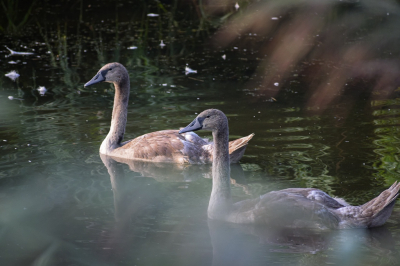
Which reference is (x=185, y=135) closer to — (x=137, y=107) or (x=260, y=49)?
(x=137, y=107)

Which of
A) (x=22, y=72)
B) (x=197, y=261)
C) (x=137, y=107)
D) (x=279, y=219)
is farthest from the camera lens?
(x=22, y=72)

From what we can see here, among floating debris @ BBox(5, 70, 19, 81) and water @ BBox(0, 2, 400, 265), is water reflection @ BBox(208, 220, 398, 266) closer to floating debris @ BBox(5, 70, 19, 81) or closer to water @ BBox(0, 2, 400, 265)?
water @ BBox(0, 2, 400, 265)

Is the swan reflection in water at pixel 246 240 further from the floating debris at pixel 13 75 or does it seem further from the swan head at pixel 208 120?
the floating debris at pixel 13 75

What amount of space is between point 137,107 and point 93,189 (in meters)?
3.41

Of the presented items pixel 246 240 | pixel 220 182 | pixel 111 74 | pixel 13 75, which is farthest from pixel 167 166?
pixel 13 75

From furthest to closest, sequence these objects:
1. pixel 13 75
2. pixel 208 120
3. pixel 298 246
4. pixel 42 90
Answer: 1. pixel 13 75
2. pixel 42 90
3. pixel 208 120
4. pixel 298 246

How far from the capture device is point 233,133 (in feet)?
26.9

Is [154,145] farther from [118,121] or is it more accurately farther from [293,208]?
[293,208]

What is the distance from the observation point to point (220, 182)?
213 inches

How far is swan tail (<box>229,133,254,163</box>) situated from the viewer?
6.99 metres

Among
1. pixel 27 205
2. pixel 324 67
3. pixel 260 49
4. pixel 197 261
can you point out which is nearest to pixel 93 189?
pixel 27 205

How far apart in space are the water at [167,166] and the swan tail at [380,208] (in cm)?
12

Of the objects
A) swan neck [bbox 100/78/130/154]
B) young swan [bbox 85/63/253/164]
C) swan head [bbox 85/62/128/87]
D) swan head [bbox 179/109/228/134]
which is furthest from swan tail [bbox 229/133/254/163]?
swan head [bbox 85/62/128/87]

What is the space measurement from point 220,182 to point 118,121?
322 cm
